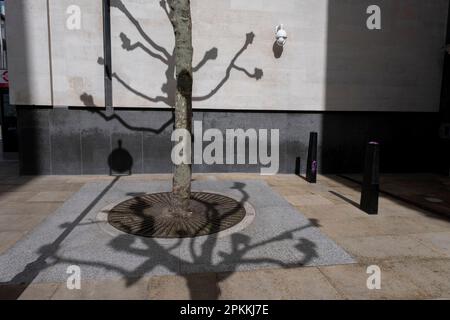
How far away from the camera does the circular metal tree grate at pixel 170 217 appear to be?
5.54 meters

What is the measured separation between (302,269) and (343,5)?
347 inches

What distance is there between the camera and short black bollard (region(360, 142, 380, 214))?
6.53m

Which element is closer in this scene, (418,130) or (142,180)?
(142,180)

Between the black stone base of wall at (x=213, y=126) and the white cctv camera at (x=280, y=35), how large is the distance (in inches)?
80.0

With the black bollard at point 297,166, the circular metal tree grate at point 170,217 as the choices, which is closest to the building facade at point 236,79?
the black bollard at point 297,166

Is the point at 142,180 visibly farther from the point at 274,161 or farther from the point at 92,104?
the point at 274,161

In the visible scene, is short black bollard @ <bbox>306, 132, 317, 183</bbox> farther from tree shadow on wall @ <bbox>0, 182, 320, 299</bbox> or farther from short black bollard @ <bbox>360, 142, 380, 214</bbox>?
tree shadow on wall @ <bbox>0, 182, 320, 299</bbox>

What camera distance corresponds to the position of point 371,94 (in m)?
10.8

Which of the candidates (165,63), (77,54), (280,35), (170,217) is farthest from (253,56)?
(170,217)

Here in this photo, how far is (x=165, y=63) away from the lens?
9.71 metres

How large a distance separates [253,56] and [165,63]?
8.36ft

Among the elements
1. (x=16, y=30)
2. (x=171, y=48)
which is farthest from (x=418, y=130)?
(x=16, y=30)

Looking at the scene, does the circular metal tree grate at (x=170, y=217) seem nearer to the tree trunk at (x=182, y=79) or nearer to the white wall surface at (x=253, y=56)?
the tree trunk at (x=182, y=79)

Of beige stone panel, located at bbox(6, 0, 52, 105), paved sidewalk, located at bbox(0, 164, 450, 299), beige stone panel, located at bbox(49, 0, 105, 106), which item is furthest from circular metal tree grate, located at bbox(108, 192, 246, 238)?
beige stone panel, located at bbox(6, 0, 52, 105)
